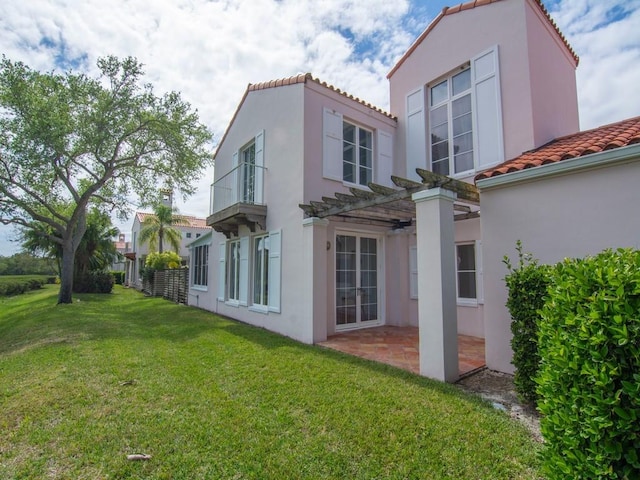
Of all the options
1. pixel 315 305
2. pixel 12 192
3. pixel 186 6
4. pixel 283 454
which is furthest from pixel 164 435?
pixel 12 192

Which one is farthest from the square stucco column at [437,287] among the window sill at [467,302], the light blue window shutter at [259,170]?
the light blue window shutter at [259,170]

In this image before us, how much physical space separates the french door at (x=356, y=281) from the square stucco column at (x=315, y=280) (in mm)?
1185

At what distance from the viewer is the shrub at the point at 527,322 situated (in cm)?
425

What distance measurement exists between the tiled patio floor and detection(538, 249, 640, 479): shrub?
334cm

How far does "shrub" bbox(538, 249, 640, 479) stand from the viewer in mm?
2037

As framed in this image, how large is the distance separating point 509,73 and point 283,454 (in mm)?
→ 8945

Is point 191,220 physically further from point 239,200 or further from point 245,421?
point 245,421

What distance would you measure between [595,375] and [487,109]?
757cm

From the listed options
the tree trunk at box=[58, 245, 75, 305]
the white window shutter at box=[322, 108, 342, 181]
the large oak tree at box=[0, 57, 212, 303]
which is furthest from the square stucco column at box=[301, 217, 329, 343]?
the tree trunk at box=[58, 245, 75, 305]

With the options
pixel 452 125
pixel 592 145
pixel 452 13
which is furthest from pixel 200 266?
pixel 592 145

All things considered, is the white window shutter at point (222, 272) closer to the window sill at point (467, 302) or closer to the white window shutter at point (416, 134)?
the white window shutter at point (416, 134)

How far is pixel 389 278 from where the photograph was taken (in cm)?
994

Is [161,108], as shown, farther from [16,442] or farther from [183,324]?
[16,442]

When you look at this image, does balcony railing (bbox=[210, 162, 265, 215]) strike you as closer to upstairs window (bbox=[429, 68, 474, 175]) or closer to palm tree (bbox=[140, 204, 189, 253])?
upstairs window (bbox=[429, 68, 474, 175])
